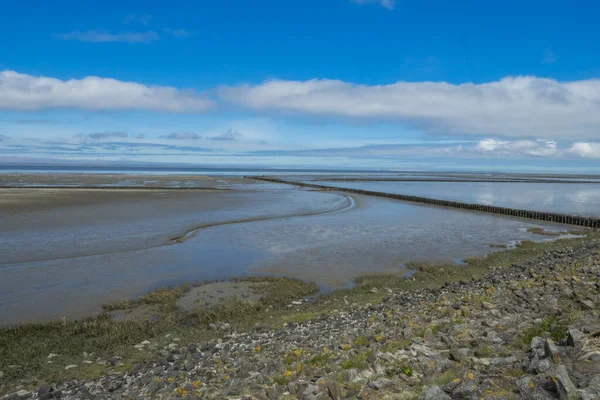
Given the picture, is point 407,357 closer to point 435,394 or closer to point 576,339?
point 435,394

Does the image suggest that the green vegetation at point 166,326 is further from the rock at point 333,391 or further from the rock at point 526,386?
the rock at point 526,386

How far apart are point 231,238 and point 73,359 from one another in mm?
18253

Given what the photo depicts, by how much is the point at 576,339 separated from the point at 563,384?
1942 mm

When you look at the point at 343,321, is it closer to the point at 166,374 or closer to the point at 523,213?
the point at 166,374

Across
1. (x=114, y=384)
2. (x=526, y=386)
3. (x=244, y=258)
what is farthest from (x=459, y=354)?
(x=244, y=258)

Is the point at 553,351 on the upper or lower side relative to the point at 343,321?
upper

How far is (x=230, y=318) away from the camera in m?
14.3

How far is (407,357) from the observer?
→ 8.25m

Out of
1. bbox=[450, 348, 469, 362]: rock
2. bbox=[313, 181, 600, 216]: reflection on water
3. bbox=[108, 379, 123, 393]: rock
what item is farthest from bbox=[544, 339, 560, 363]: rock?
bbox=[313, 181, 600, 216]: reflection on water

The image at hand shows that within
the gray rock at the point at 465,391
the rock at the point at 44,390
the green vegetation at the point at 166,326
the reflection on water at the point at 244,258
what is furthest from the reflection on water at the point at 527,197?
the rock at the point at 44,390

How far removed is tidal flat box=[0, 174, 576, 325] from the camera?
18.0 meters

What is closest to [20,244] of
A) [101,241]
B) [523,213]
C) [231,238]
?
[101,241]

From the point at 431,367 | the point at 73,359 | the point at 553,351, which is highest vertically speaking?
the point at 553,351

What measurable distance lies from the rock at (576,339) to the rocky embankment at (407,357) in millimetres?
22
